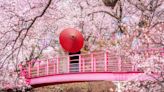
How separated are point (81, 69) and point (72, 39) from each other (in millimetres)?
1335

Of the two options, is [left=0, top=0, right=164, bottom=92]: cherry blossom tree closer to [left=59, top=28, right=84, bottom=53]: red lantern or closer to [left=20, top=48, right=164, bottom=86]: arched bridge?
[left=20, top=48, right=164, bottom=86]: arched bridge

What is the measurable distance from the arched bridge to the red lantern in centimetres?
41

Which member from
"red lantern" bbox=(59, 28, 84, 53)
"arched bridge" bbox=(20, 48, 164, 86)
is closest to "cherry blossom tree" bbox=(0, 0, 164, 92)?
"arched bridge" bbox=(20, 48, 164, 86)

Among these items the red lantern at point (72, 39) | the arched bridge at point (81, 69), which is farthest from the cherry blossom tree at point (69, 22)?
the red lantern at point (72, 39)

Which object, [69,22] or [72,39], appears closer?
[72,39]

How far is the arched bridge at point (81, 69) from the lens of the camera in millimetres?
21297

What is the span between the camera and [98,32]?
28141 mm

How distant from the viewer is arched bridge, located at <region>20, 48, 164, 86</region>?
69.9ft

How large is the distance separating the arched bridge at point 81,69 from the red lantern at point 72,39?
0.41 meters

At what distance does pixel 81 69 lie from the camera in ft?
77.9

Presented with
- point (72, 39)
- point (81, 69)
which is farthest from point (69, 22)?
point (81, 69)

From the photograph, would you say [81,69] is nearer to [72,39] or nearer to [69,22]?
[72,39]

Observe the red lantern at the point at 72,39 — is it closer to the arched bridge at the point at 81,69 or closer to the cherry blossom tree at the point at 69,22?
the arched bridge at the point at 81,69

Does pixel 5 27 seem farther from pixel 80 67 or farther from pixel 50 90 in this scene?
pixel 50 90
